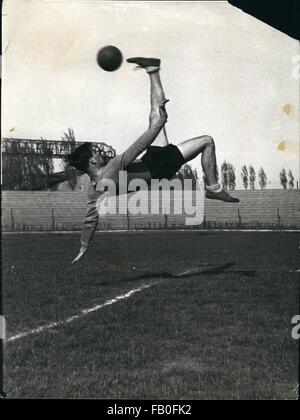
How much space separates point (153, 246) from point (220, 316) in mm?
Result: 9928

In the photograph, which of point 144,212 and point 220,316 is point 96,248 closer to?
point 220,316

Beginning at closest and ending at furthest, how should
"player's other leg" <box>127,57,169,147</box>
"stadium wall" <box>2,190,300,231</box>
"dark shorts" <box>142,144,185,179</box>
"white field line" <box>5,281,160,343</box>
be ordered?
"player's other leg" <box>127,57,169,147</box>
"dark shorts" <box>142,144,185,179</box>
"white field line" <box>5,281,160,343</box>
"stadium wall" <box>2,190,300,231</box>

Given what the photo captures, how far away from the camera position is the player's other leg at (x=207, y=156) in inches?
162

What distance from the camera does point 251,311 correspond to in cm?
670

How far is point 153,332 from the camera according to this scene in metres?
5.63

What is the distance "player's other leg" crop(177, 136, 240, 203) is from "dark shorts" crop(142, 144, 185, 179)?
6cm

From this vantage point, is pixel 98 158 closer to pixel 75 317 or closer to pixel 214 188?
pixel 214 188

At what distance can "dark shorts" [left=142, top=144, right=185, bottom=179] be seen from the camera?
13.3ft

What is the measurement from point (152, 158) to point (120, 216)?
25.4m

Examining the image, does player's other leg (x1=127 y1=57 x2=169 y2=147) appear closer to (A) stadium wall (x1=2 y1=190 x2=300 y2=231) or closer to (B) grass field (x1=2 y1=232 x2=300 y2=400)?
(B) grass field (x1=2 y1=232 x2=300 y2=400)

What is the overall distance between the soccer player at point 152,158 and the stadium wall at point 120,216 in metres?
24.2

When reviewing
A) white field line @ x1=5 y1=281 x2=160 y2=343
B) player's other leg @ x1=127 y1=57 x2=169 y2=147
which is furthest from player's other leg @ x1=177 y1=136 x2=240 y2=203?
white field line @ x1=5 y1=281 x2=160 y2=343

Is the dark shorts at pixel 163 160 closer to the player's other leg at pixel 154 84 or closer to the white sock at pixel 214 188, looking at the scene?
the player's other leg at pixel 154 84
